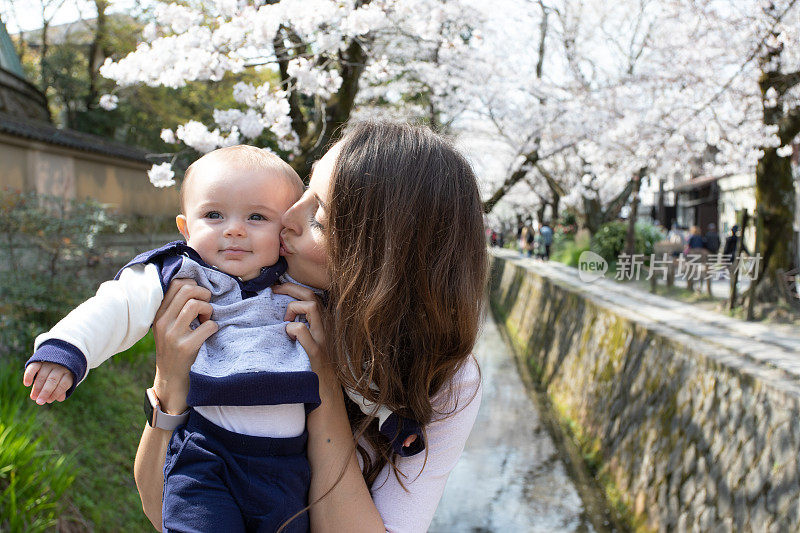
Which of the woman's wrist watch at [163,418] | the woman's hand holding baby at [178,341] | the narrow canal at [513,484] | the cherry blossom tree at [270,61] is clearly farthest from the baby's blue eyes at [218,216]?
the narrow canal at [513,484]

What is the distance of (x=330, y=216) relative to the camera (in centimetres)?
131

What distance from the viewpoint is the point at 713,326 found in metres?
7.34

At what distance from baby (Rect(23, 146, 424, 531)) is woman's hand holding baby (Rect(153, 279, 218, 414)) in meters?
0.03

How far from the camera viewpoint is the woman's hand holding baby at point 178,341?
4.24 ft

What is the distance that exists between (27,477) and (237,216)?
2622 mm

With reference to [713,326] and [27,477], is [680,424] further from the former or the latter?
[27,477]

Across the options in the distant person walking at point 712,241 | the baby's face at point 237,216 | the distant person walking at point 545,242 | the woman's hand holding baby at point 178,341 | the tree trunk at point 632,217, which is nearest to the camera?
the woman's hand holding baby at point 178,341

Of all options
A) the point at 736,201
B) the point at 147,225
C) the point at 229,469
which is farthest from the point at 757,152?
the point at 736,201

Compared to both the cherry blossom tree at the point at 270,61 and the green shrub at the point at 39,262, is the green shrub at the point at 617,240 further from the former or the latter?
the green shrub at the point at 39,262

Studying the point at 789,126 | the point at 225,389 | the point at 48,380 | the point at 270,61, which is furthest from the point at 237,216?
the point at 789,126

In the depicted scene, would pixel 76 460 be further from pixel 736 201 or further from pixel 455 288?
pixel 736 201

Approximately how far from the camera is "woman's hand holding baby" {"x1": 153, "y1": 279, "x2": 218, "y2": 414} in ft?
4.24

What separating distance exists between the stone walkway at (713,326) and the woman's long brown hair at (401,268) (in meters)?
4.30

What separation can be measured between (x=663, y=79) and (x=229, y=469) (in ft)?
37.8
